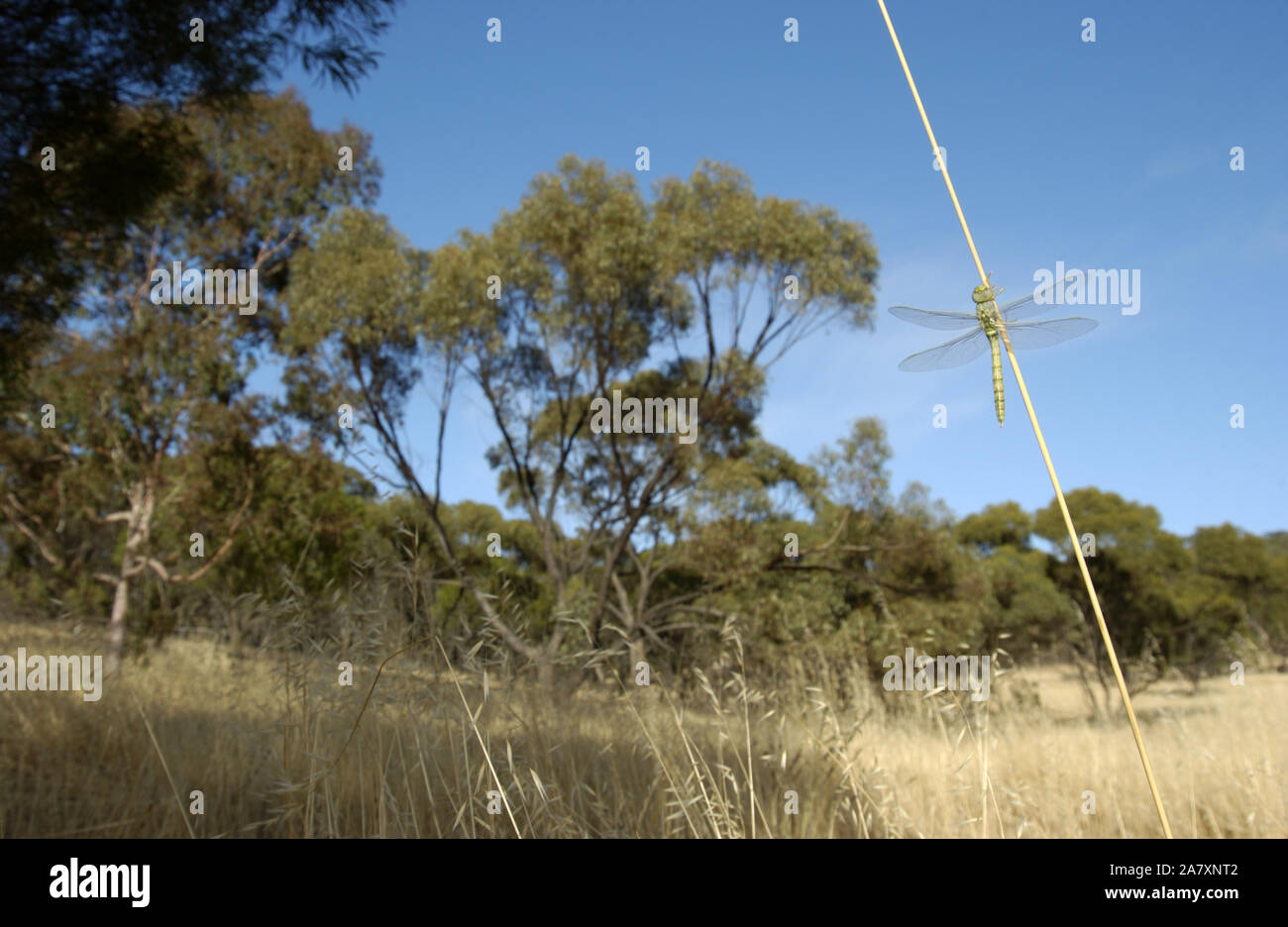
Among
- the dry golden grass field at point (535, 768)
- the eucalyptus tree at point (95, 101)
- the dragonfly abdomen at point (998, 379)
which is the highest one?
the eucalyptus tree at point (95, 101)

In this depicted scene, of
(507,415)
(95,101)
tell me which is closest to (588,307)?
(507,415)

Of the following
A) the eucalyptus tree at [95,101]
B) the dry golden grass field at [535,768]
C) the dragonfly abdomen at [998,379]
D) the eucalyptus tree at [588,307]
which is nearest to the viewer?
the dragonfly abdomen at [998,379]

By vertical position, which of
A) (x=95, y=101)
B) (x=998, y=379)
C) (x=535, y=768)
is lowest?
(x=535, y=768)

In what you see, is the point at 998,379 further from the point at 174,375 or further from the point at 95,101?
the point at 174,375

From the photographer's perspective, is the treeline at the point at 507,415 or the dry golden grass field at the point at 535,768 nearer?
the dry golden grass field at the point at 535,768

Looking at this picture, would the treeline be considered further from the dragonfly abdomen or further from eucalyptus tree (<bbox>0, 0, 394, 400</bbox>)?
the dragonfly abdomen

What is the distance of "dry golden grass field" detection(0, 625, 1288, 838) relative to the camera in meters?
2.08

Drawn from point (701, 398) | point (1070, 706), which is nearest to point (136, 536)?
point (701, 398)

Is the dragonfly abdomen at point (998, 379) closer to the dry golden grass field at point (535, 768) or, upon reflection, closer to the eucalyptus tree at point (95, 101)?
the dry golden grass field at point (535, 768)

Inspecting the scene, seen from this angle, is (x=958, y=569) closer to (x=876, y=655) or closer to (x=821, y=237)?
(x=876, y=655)

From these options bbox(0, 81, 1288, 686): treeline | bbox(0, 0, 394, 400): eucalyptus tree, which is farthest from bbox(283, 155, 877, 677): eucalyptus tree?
bbox(0, 0, 394, 400): eucalyptus tree

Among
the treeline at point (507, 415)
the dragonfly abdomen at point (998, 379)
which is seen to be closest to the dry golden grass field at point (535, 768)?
the dragonfly abdomen at point (998, 379)

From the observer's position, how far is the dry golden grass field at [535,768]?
208 cm

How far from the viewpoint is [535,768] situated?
7.50ft
